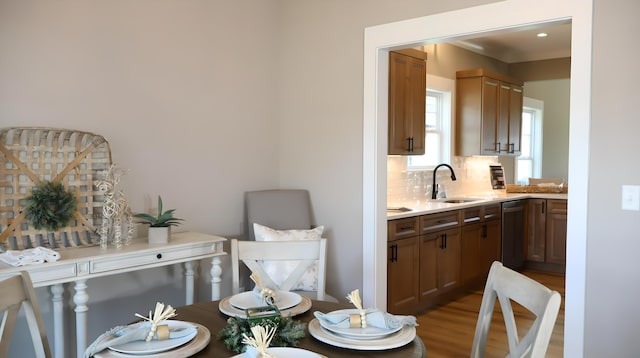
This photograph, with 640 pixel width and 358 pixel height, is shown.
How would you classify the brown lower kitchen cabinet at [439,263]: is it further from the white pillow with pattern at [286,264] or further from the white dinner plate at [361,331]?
the white dinner plate at [361,331]

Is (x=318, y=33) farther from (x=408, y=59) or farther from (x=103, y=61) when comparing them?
(x=103, y=61)

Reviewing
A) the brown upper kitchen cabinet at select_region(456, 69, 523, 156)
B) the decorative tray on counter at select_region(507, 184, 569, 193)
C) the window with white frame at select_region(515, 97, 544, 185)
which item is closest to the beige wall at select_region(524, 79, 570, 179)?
Answer: the window with white frame at select_region(515, 97, 544, 185)

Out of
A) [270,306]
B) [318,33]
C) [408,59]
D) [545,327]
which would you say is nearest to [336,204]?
[318,33]

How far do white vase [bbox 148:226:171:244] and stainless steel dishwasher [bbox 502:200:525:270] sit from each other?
3.86m

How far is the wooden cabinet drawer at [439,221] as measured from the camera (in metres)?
4.38

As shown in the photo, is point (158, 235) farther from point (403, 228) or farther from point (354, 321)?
point (403, 228)

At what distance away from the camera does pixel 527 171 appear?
822 cm

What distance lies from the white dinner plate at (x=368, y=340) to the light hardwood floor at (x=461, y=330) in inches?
79.9

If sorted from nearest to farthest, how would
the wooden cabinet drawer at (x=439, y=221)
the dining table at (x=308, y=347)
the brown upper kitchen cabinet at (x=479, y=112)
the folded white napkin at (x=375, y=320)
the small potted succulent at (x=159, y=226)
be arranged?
the dining table at (x=308, y=347)
the folded white napkin at (x=375, y=320)
the small potted succulent at (x=159, y=226)
the wooden cabinet drawer at (x=439, y=221)
the brown upper kitchen cabinet at (x=479, y=112)

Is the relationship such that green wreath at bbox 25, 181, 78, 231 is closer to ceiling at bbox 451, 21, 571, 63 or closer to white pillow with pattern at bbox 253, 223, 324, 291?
Result: white pillow with pattern at bbox 253, 223, 324, 291

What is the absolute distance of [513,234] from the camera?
230 inches

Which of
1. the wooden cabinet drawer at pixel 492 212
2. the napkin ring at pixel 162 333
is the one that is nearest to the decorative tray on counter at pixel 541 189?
the wooden cabinet drawer at pixel 492 212

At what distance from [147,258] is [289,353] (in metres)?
1.53

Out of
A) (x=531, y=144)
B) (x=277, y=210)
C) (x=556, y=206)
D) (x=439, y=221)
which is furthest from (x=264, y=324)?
(x=531, y=144)
